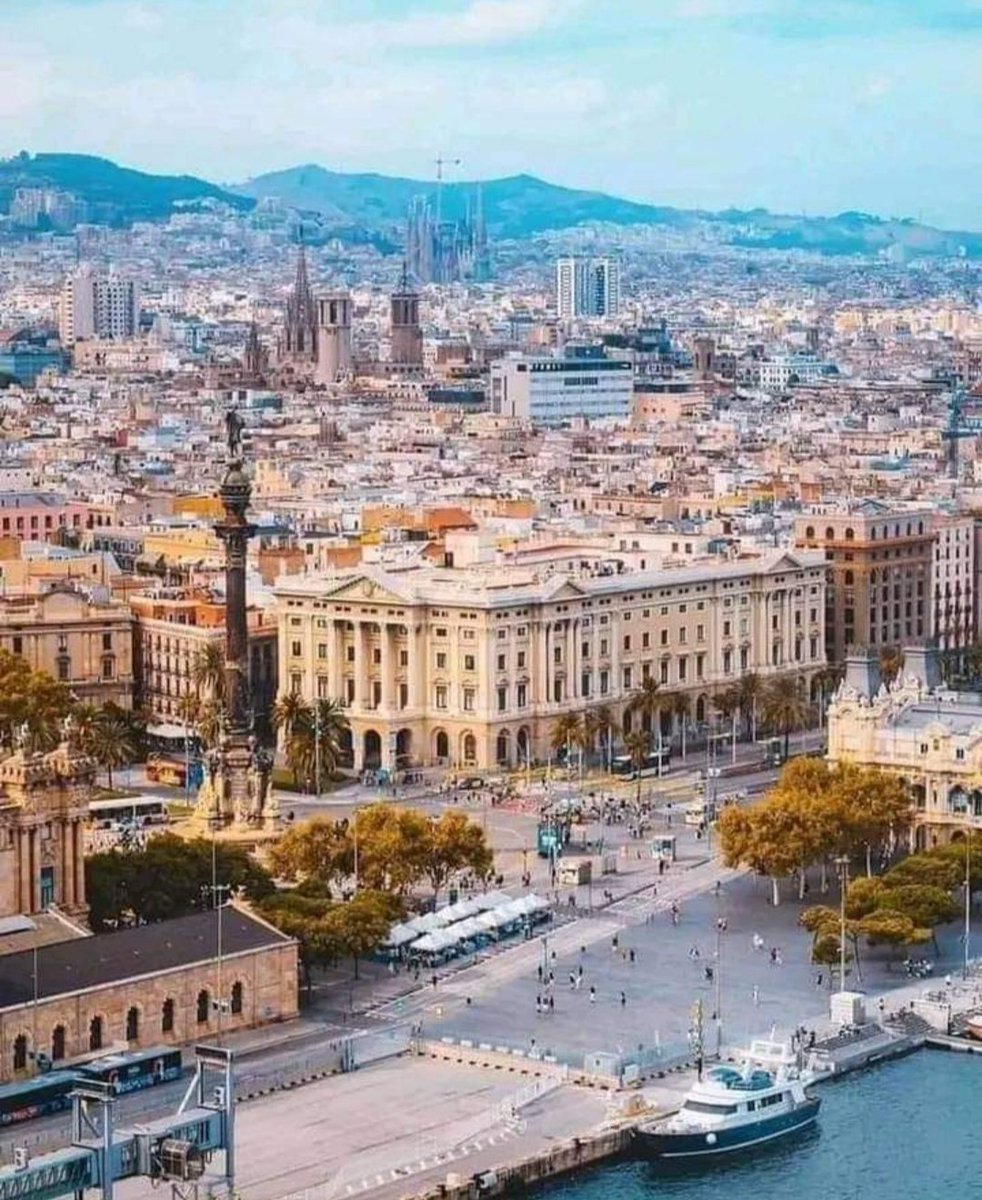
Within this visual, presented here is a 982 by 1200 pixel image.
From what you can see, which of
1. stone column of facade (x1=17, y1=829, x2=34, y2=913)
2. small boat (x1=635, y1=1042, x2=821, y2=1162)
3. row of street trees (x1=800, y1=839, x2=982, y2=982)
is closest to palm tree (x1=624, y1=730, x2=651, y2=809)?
row of street trees (x1=800, y1=839, x2=982, y2=982)

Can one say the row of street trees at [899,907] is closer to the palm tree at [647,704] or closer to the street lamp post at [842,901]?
the street lamp post at [842,901]

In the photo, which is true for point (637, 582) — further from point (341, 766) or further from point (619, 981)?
point (619, 981)

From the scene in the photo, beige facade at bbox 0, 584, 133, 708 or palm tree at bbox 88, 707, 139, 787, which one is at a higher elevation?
beige facade at bbox 0, 584, 133, 708

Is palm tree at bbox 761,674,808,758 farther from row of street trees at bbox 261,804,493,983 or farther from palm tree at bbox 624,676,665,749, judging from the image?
row of street trees at bbox 261,804,493,983

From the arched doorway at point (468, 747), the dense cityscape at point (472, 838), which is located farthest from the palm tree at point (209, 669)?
the arched doorway at point (468, 747)

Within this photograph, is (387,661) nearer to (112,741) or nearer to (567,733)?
(567,733)

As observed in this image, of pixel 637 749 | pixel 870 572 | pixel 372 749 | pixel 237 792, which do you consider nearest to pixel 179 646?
pixel 372 749

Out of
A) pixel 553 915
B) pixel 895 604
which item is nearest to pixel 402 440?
pixel 895 604

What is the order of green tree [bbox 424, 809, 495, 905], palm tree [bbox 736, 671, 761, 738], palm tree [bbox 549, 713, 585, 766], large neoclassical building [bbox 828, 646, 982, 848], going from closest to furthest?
1. green tree [bbox 424, 809, 495, 905]
2. large neoclassical building [bbox 828, 646, 982, 848]
3. palm tree [bbox 549, 713, 585, 766]
4. palm tree [bbox 736, 671, 761, 738]
